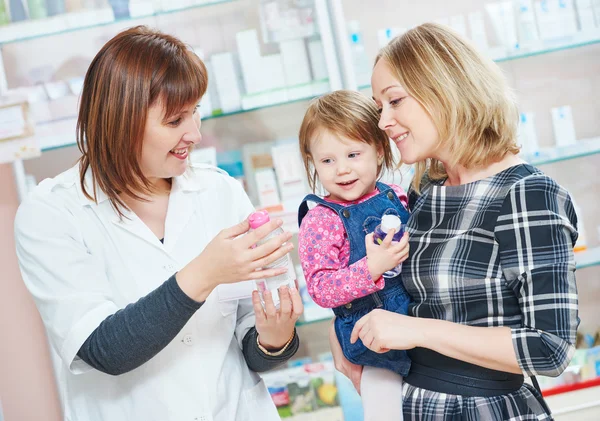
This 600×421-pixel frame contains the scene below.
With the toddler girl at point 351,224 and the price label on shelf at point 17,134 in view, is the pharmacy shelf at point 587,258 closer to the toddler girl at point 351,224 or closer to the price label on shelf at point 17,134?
the toddler girl at point 351,224

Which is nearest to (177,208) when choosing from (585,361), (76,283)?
(76,283)

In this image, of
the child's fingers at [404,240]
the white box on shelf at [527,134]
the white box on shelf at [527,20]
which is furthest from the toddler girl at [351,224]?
the white box on shelf at [527,20]

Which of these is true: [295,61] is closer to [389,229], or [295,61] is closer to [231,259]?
[389,229]

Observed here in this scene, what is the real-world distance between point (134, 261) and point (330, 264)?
1.55 feet

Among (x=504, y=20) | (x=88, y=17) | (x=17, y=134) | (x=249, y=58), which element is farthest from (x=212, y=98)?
(x=504, y=20)

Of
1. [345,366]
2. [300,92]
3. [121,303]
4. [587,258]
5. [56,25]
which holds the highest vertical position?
[56,25]

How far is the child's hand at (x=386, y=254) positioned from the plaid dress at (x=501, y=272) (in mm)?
40

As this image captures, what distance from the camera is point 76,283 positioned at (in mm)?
1478

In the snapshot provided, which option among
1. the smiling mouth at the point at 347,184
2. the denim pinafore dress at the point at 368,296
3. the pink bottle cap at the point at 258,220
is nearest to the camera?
the pink bottle cap at the point at 258,220

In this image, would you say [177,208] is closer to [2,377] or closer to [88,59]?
[88,59]

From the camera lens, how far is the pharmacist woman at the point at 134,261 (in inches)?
58.0

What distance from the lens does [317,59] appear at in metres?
3.04

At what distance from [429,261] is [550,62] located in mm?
2499

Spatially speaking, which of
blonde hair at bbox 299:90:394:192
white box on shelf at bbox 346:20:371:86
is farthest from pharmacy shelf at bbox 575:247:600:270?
blonde hair at bbox 299:90:394:192
